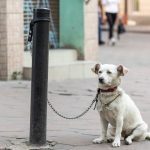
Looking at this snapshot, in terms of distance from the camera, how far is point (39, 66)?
700 cm

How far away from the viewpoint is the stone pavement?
744 cm

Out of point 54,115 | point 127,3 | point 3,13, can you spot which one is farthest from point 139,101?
point 127,3

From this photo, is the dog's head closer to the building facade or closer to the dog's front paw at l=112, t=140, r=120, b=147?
the dog's front paw at l=112, t=140, r=120, b=147

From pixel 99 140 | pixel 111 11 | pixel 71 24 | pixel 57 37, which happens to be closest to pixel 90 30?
pixel 71 24

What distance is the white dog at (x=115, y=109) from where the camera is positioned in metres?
7.11

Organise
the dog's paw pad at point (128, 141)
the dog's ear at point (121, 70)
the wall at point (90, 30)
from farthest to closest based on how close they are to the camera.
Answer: the wall at point (90, 30), the dog's paw pad at point (128, 141), the dog's ear at point (121, 70)

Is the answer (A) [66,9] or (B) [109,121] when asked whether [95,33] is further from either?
(B) [109,121]

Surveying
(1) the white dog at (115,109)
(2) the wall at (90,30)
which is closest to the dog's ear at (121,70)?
(1) the white dog at (115,109)

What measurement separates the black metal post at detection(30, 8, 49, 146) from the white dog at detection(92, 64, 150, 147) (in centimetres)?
64

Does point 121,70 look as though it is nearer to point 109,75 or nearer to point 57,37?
point 109,75

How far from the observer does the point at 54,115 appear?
9328 mm

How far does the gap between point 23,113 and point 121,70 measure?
2.69 m

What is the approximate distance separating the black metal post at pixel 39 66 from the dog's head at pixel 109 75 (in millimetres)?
635

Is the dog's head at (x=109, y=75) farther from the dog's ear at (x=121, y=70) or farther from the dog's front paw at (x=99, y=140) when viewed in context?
the dog's front paw at (x=99, y=140)
